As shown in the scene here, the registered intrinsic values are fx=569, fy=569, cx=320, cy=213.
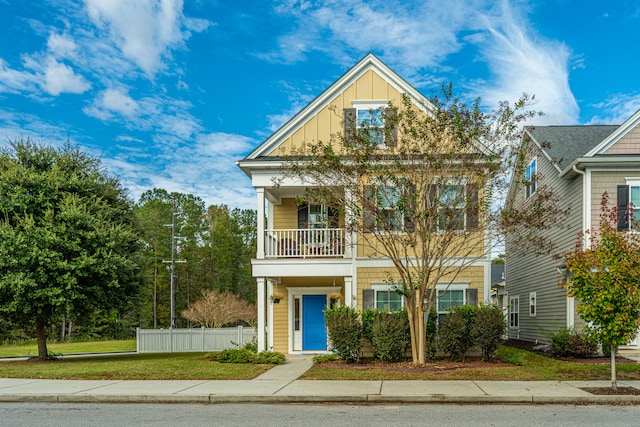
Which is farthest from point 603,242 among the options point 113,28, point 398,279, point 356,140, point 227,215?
point 227,215

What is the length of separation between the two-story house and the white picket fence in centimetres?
1039

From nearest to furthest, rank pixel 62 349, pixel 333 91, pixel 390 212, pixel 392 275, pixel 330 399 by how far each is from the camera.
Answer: pixel 330 399 < pixel 390 212 < pixel 392 275 < pixel 333 91 < pixel 62 349

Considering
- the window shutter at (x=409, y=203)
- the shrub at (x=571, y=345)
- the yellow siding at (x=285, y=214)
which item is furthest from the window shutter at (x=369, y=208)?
the shrub at (x=571, y=345)

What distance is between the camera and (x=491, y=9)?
54.3 feet

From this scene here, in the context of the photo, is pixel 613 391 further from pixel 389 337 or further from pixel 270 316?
pixel 270 316

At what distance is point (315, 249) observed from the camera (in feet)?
59.9

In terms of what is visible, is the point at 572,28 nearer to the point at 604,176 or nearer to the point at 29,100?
the point at 604,176

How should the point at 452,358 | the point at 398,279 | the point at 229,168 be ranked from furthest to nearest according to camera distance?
the point at 229,168 → the point at 398,279 → the point at 452,358

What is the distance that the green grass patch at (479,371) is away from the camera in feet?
41.1

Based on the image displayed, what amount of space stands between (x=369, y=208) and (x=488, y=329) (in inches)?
187

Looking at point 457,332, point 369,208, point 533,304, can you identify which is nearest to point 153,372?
point 369,208

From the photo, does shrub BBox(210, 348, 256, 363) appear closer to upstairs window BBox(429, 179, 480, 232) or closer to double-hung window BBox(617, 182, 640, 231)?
upstairs window BBox(429, 179, 480, 232)

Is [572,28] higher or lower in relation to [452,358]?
higher

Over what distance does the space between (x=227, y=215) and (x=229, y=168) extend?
13.0 meters
